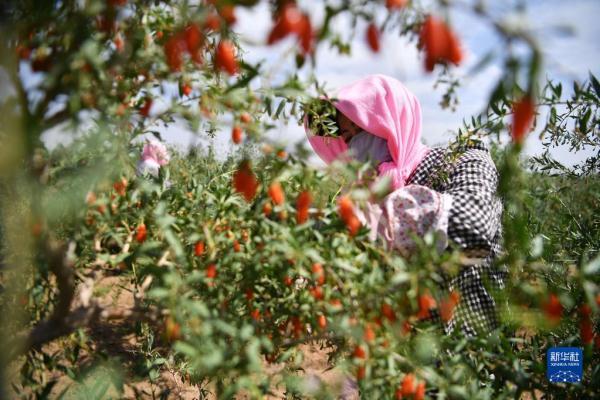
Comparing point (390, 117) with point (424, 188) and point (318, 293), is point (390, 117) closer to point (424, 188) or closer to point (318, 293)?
point (424, 188)

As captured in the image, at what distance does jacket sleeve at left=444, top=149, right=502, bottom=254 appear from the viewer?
1490 mm

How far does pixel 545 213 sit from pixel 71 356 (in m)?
4.80

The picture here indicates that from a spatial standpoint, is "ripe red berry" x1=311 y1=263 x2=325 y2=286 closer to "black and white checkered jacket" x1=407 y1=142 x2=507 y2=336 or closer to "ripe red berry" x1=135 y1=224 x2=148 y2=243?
"ripe red berry" x1=135 y1=224 x2=148 y2=243

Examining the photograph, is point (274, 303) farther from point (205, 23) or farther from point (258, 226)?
point (205, 23)

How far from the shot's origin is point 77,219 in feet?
3.30

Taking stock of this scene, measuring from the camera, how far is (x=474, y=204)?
1.55 metres

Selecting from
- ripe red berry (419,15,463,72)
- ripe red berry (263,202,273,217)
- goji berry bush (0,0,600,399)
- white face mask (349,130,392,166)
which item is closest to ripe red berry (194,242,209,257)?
goji berry bush (0,0,600,399)

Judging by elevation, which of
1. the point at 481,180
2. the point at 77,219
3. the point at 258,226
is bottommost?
the point at 481,180

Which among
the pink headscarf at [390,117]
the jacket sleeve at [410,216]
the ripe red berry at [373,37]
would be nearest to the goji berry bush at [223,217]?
the ripe red berry at [373,37]

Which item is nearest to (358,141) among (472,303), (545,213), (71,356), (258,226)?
(472,303)

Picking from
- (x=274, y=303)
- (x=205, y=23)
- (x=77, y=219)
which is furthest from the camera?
(x=274, y=303)

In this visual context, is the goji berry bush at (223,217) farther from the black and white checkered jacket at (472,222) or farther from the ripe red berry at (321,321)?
the black and white checkered jacket at (472,222)

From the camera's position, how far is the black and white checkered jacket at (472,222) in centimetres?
150

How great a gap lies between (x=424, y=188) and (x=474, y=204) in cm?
18
